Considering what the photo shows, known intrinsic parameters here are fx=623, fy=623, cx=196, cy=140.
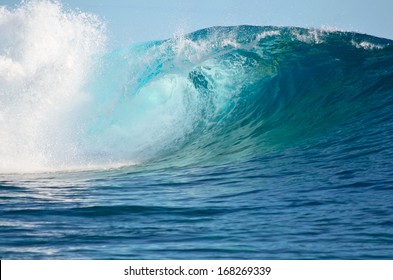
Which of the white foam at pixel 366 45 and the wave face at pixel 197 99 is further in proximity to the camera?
the white foam at pixel 366 45

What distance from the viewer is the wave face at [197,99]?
11039 millimetres

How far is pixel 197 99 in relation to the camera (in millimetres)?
14539

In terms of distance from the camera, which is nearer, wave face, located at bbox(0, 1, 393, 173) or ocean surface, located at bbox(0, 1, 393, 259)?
ocean surface, located at bbox(0, 1, 393, 259)

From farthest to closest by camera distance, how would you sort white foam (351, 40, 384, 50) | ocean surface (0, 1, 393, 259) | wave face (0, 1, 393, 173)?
white foam (351, 40, 384, 50) < wave face (0, 1, 393, 173) < ocean surface (0, 1, 393, 259)

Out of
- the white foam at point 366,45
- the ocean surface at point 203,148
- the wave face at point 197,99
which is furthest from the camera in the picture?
the white foam at point 366,45

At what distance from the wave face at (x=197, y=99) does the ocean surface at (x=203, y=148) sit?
48 millimetres

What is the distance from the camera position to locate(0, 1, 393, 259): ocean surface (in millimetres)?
5219

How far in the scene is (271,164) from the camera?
9078 millimetres

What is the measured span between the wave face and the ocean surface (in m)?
0.05

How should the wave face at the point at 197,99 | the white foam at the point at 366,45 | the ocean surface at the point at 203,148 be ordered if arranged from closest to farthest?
the ocean surface at the point at 203,148 < the wave face at the point at 197,99 < the white foam at the point at 366,45

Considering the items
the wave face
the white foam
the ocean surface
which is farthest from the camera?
the white foam

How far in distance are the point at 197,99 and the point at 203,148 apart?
3257 mm
